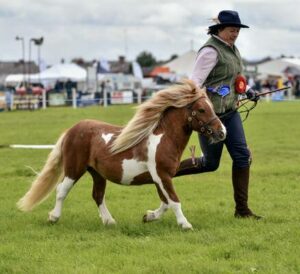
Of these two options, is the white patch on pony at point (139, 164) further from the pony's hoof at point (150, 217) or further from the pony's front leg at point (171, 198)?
the pony's hoof at point (150, 217)

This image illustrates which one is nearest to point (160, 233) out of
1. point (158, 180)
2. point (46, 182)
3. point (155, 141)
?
point (158, 180)

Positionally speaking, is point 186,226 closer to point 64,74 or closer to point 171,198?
point 171,198

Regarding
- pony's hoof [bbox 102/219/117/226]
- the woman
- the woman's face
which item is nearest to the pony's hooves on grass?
pony's hoof [bbox 102/219/117/226]

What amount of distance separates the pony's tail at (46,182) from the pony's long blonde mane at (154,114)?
900 millimetres

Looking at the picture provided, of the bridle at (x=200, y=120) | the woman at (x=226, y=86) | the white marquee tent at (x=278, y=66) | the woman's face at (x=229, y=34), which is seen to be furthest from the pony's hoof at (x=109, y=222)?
the white marquee tent at (x=278, y=66)

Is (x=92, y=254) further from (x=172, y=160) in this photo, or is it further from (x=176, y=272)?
(x=172, y=160)

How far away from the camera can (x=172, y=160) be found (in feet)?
22.2

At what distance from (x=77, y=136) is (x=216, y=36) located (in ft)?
6.25

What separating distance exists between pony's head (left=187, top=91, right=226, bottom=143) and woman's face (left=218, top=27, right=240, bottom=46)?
0.86 metres

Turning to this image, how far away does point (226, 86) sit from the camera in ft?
23.9

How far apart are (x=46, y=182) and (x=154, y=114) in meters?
1.60

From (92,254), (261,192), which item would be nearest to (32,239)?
(92,254)

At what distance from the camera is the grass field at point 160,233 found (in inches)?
209

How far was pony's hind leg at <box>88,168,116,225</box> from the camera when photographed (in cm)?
722
